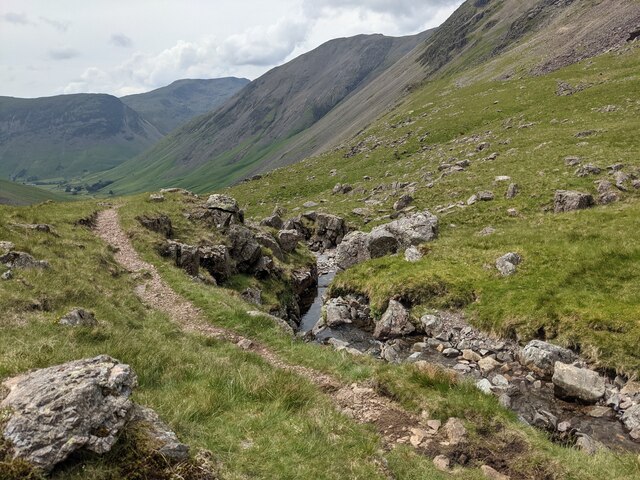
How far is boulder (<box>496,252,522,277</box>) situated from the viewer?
25.4m

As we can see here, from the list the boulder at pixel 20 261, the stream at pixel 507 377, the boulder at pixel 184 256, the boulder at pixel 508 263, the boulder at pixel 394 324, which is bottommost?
the stream at pixel 507 377

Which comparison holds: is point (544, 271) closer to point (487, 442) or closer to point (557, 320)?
point (557, 320)

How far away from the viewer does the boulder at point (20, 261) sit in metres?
19.6

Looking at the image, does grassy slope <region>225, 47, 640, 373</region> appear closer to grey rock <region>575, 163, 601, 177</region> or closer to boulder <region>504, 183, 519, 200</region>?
boulder <region>504, 183, 519, 200</region>

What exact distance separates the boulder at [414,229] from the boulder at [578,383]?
18944 millimetres

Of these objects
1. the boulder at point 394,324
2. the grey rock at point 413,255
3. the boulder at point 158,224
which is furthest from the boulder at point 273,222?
the boulder at point 394,324

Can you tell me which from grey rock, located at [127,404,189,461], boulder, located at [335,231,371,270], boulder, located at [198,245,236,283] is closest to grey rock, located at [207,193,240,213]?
boulder, located at [198,245,236,283]

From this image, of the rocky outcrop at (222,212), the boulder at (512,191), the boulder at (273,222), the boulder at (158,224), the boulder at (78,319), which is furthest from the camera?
the boulder at (273,222)

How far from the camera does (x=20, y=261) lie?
2009 cm

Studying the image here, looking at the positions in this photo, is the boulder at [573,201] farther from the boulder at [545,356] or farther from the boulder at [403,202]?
the boulder at [545,356]

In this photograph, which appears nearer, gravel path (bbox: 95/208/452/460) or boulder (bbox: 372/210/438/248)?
gravel path (bbox: 95/208/452/460)

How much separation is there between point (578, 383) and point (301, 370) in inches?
440

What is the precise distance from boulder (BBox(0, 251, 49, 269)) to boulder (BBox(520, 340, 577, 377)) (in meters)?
23.9

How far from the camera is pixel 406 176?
6303 cm
